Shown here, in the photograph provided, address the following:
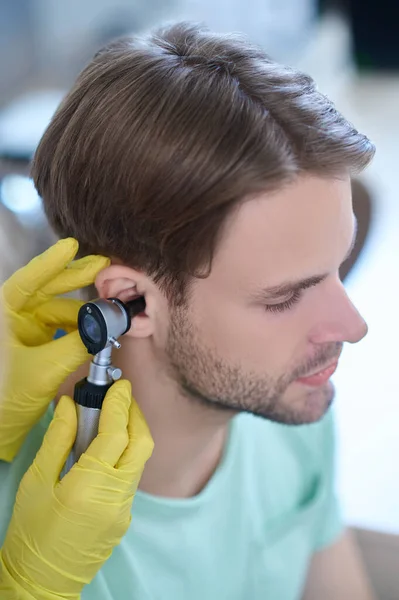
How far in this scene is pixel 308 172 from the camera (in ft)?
3.35

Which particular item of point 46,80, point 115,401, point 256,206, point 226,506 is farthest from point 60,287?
point 46,80

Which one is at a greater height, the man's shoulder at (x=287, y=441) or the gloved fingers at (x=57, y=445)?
the gloved fingers at (x=57, y=445)

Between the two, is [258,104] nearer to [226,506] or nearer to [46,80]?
[226,506]

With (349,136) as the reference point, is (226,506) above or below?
below

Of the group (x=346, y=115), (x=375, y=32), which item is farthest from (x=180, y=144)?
(x=375, y=32)

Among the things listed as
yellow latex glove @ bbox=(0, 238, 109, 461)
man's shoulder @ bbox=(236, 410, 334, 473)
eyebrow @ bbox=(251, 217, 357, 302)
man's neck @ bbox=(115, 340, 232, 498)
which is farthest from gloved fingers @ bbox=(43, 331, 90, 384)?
man's shoulder @ bbox=(236, 410, 334, 473)

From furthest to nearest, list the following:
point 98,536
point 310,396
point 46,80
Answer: point 46,80
point 310,396
point 98,536

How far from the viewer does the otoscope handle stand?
1.02 metres

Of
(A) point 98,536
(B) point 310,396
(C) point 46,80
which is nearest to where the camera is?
(A) point 98,536

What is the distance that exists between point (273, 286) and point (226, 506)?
45 centimetres

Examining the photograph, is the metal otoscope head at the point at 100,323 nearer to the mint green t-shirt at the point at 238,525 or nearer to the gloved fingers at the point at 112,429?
the gloved fingers at the point at 112,429

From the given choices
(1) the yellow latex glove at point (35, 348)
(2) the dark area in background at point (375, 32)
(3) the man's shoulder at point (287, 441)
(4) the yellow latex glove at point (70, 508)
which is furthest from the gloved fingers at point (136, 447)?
(2) the dark area in background at point (375, 32)

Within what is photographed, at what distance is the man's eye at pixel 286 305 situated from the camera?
107 centimetres

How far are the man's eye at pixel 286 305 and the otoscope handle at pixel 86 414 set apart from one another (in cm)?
23
